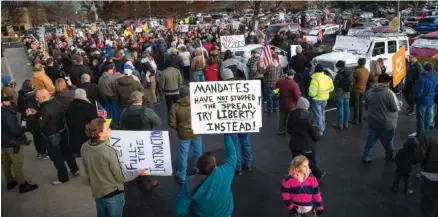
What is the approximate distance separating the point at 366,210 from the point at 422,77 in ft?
11.9

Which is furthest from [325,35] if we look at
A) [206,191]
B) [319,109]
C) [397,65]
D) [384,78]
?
[206,191]

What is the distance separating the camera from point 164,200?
652 centimetres

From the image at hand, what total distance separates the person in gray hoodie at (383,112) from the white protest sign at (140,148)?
146 inches

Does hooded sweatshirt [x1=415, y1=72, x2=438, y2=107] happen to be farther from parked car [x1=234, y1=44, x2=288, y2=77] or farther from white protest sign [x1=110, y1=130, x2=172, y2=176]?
parked car [x1=234, y1=44, x2=288, y2=77]

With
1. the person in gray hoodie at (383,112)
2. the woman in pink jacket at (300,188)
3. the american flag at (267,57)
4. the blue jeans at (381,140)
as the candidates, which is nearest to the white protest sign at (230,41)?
the american flag at (267,57)

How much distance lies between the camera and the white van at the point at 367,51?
1358 centimetres

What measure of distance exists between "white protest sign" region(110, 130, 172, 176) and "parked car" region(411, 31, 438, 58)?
533 inches

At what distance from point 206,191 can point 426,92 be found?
607 cm

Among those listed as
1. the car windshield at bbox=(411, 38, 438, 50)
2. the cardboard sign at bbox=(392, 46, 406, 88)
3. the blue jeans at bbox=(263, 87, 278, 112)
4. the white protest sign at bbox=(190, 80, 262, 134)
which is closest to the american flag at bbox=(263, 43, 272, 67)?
the blue jeans at bbox=(263, 87, 278, 112)

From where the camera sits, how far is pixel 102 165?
14.6 feet

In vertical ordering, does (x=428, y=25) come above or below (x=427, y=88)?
above

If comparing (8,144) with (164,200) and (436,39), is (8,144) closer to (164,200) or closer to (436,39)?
(164,200)

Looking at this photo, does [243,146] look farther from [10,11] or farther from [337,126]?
[10,11]

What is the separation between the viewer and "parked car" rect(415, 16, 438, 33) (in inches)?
1138
